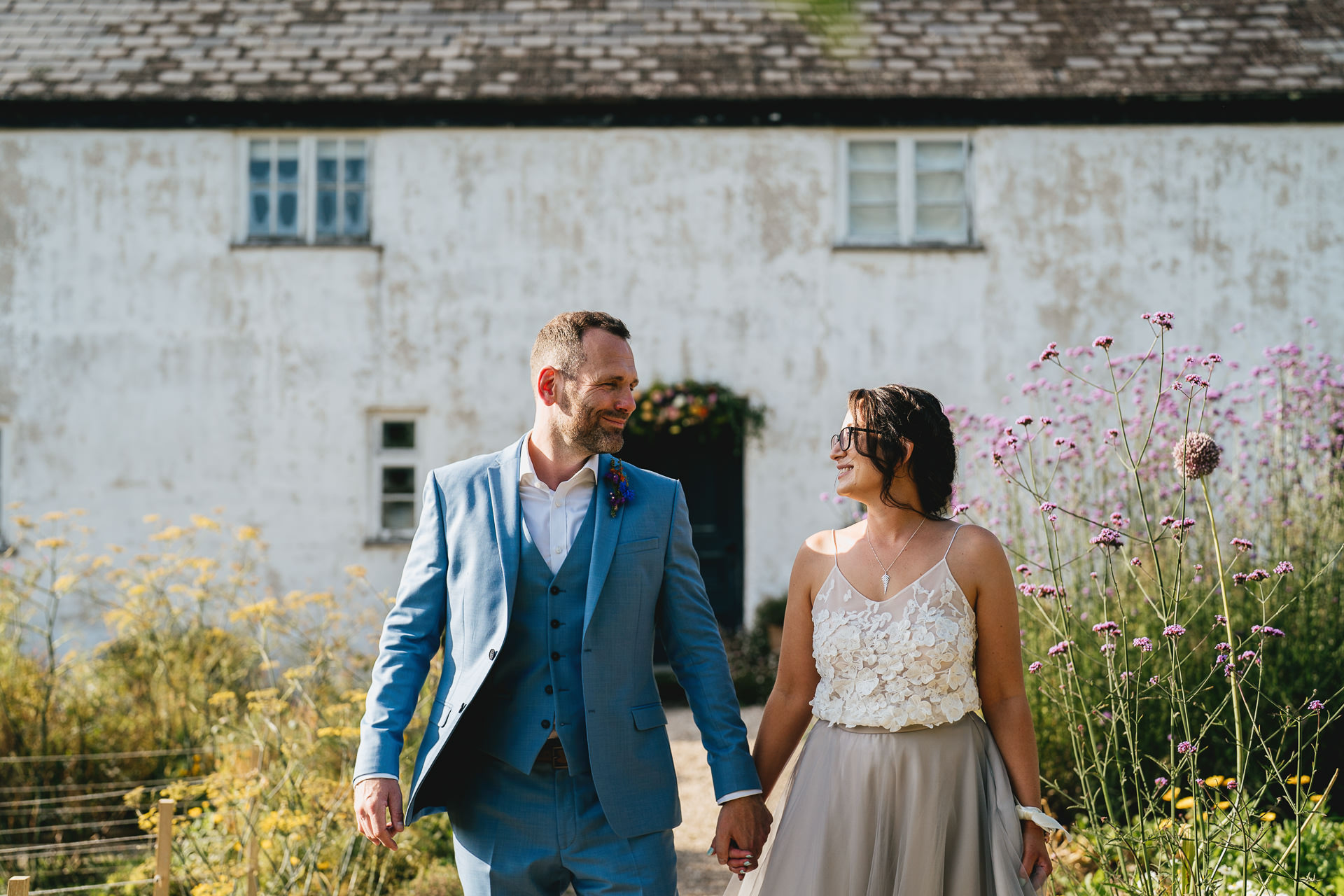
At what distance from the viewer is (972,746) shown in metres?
2.59

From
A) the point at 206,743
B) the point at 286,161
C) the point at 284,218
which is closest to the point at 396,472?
the point at 284,218

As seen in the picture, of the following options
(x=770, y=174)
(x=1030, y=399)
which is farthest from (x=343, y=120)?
(x=1030, y=399)

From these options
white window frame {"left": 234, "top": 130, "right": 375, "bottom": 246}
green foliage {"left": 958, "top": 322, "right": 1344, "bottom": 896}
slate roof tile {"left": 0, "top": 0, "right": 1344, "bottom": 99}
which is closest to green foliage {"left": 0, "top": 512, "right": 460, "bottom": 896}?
green foliage {"left": 958, "top": 322, "right": 1344, "bottom": 896}

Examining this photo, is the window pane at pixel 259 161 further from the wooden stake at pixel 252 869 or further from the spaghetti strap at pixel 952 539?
the spaghetti strap at pixel 952 539

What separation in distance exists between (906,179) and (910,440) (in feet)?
24.2

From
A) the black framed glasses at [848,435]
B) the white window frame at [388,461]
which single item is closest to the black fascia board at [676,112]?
the white window frame at [388,461]

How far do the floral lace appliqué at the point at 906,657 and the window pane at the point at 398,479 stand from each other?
7.46m

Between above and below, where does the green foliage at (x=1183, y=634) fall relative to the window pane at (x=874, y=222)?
below

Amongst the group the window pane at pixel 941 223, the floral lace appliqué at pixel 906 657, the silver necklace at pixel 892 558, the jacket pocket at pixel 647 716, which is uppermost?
the window pane at pixel 941 223

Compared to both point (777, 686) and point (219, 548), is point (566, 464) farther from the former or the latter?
point (219, 548)

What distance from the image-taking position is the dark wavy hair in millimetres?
2666

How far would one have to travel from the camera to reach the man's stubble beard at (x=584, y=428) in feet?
8.64

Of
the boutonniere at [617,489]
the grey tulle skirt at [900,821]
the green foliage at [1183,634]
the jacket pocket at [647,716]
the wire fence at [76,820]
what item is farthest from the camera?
the wire fence at [76,820]

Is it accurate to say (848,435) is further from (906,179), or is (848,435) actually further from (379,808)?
(906,179)
